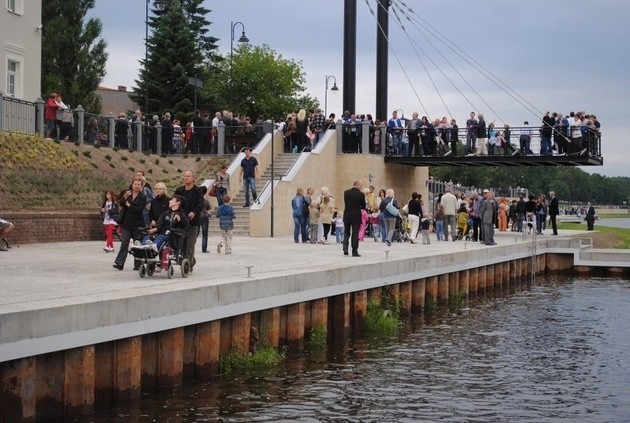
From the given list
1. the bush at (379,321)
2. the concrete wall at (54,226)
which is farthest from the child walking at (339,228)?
the bush at (379,321)

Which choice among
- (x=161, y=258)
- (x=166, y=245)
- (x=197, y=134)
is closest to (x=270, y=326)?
(x=161, y=258)

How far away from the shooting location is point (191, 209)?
64.4 ft

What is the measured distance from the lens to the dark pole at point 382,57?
161ft

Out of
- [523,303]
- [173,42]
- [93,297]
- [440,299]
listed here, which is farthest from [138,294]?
[173,42]

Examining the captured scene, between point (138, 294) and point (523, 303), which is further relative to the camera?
point (523, 303)

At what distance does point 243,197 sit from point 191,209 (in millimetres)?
20056

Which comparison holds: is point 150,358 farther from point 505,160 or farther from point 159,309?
point 505,160

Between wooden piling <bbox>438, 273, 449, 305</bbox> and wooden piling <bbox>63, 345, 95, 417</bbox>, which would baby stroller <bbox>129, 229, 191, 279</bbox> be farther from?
wooden piling <bbox>438, 273, 449, 305</bbox>

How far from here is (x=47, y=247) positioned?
89.1ft

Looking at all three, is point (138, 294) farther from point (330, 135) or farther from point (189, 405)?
point (330, 135)

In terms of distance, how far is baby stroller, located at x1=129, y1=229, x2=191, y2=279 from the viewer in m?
18.8

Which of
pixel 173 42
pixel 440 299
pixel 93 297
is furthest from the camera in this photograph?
pixel 173 42

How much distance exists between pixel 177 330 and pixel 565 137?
95.4 ft

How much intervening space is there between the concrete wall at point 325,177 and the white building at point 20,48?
Answer: 1078 centimetres
